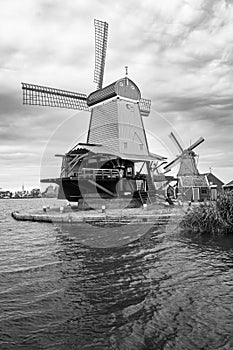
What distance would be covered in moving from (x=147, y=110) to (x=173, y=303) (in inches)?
1436

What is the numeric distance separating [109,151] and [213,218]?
1555 cm

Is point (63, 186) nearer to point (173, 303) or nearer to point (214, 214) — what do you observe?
point (214, 214)

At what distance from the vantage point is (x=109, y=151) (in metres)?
30.5

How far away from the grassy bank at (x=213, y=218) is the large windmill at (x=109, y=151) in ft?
41.7

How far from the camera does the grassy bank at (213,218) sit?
16.4m

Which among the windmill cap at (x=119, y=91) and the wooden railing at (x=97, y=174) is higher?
the windmill cap at (x=119, y=91)

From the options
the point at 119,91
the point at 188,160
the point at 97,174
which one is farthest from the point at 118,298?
the point at 188,160

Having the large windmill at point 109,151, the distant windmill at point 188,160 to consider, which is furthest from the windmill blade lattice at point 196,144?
the large windmill at point 109,151

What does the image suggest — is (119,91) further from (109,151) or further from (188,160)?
(188,160)

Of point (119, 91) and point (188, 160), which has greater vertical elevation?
point (119, 91)

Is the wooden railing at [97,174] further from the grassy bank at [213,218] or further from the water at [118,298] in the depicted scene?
the water at [118,298]

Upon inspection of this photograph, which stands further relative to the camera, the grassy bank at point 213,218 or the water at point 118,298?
the grassy bank at point 213,218

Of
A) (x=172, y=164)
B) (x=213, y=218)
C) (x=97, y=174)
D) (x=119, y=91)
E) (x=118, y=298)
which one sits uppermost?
(x=119, y=91)

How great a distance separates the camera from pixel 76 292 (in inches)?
322
